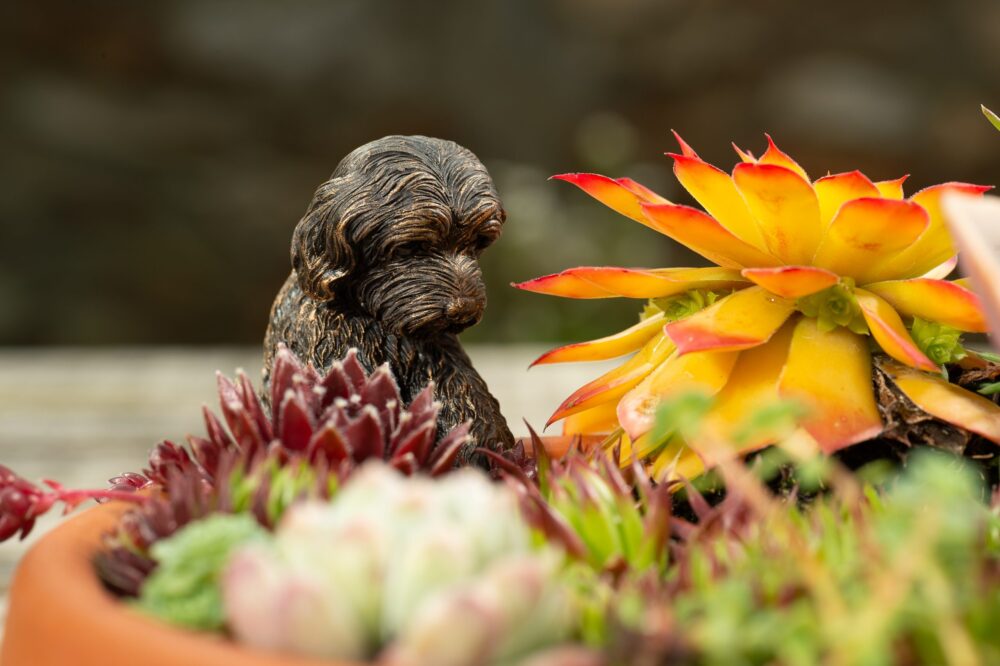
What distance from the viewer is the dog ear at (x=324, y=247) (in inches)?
25.8

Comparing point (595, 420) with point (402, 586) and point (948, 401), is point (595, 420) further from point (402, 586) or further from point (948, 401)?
point (402, 586)

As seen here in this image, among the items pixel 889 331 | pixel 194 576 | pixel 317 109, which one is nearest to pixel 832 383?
pixel 889 331

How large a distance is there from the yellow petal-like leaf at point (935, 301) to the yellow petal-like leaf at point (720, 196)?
8 cm

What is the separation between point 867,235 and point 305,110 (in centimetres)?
416

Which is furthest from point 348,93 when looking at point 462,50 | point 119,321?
point 119,321

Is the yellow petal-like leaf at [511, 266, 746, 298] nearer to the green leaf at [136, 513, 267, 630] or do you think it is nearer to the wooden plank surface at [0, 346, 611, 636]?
the green leaf at [136, 513, 267, 630]

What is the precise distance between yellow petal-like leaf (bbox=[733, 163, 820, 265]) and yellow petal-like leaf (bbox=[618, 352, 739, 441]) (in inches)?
3.1

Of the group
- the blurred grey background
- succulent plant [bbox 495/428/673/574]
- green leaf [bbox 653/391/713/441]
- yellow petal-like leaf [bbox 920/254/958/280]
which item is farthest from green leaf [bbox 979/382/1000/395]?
the blurred grey background

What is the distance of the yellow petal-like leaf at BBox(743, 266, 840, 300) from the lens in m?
0.60

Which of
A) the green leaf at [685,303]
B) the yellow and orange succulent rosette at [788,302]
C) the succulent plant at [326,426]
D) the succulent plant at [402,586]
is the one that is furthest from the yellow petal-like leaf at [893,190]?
the succulent plant at [402,586]

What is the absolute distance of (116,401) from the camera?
2533 millimetres

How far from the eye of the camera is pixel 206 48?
4449 millimetres

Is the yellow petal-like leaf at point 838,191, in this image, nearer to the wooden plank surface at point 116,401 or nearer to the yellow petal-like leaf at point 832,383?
the yellow petal-like leaf at point 832,383

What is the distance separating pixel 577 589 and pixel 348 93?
4304 millimetres
